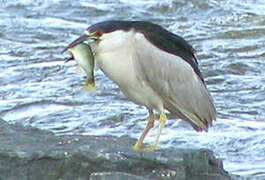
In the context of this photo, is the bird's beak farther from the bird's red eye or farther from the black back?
the black back

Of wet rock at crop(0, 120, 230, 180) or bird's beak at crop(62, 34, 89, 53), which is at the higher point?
bird's beak at crop(62, 34, 89, 53)

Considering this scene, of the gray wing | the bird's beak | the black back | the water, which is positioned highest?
the bird's beak

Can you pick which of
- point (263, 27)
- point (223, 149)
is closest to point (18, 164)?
point (223, 149)

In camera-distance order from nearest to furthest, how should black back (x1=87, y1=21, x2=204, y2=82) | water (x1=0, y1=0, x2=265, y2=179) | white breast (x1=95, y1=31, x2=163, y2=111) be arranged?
white breast (x1=95, y1=31, x2=163, y2=111)
black back (x1=87, y1=21, x2=204, y2=82)
water (x1=0, y1=0, x2=265, y2=179)

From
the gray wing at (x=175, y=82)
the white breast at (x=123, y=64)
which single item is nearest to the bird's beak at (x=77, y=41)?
the white breast at (x=123, y=64)

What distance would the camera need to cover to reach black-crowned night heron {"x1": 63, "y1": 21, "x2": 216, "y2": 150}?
678cm

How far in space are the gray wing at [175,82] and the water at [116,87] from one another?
0.71m

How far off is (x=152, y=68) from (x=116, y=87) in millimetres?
3486

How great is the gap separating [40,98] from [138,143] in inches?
136

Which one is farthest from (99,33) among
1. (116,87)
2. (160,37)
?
(116,87)

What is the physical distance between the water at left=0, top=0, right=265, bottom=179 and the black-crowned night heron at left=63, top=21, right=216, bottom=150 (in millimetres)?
841

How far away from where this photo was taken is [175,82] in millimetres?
7414

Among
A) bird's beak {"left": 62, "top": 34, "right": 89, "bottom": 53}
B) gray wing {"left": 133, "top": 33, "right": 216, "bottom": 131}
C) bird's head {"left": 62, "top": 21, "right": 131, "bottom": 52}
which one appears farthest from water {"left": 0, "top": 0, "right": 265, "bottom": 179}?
bird's beak {"left": 62, "top": 34, "right": 89, "bottom": 53}

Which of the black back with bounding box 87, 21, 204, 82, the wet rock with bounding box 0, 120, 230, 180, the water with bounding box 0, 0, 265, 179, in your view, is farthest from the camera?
the water with bounding box 0, 0, 265, 179
